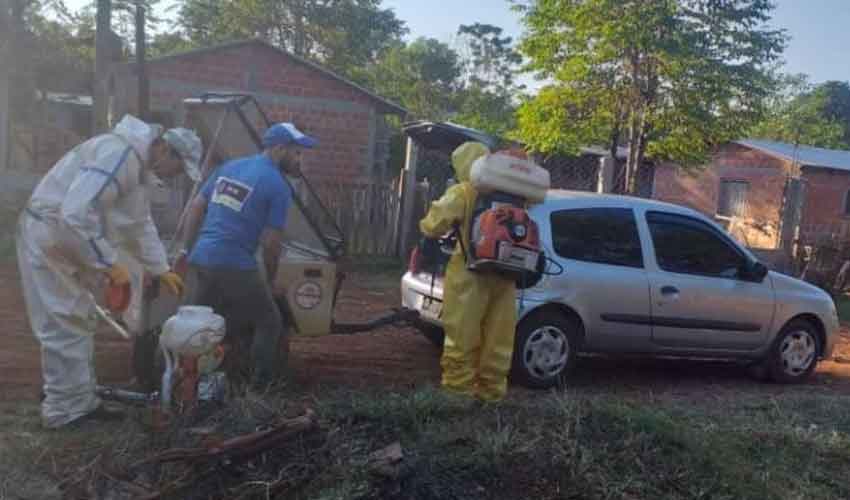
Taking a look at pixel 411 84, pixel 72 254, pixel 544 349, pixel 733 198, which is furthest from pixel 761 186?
pixel 72 254

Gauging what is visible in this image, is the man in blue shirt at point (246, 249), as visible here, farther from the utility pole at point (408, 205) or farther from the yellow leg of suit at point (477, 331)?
the utility pole at point (408, 205)

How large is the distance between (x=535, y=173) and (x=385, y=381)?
2.06 metres

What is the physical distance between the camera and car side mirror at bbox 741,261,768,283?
25.5 feet

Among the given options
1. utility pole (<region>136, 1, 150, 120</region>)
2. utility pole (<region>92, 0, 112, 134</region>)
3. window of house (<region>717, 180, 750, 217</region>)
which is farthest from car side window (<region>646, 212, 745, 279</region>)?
window of house (<region>717, 180, 750, 217</region>)

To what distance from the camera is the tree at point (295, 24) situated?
35.6 m

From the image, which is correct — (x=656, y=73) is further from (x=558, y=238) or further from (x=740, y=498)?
(x=740, y=498)

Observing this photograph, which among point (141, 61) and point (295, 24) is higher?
point (295, 24)

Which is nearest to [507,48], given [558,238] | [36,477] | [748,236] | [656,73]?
[748,236]

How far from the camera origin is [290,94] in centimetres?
1695

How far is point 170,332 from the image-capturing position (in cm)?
487

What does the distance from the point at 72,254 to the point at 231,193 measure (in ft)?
3.58

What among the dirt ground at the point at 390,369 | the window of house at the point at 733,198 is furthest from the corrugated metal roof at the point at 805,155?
the dirt ground at the point at 390,369

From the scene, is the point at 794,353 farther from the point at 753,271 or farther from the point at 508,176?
the point at 508,176

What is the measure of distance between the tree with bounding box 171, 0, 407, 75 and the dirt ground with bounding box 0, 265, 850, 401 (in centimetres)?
2754
